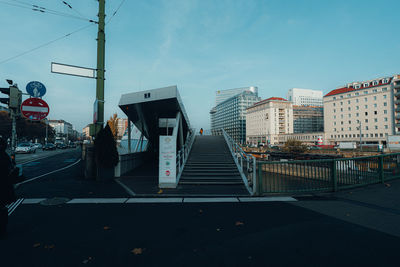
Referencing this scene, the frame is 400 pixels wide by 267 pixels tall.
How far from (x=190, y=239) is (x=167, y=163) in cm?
488

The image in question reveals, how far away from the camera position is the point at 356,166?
788cm

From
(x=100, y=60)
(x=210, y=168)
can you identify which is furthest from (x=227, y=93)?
(x=100, y=60)

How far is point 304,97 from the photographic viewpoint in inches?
6939

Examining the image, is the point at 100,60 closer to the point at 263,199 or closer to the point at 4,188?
the point at 4,188

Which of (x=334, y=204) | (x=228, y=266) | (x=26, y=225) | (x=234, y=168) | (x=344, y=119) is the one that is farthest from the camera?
(x=344, y=119)

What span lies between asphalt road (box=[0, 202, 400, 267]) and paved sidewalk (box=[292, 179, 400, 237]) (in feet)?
1.37

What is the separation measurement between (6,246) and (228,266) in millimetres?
3897

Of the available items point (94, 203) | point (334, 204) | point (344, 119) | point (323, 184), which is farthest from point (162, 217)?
point (344, 119)

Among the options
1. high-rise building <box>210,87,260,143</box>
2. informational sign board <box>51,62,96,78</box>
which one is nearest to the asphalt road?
informational sign board <box>51,62,96,78</box>

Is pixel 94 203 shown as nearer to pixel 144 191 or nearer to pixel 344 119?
pixel 144 191

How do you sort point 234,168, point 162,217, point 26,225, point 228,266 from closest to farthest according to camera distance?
point 228,266, point 26,225, point 162,217, point 234,168

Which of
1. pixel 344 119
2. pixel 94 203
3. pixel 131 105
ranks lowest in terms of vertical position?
pixel 94 203

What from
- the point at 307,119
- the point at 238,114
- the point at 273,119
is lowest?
the point at 273,119

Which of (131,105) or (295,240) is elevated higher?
(131,105)
